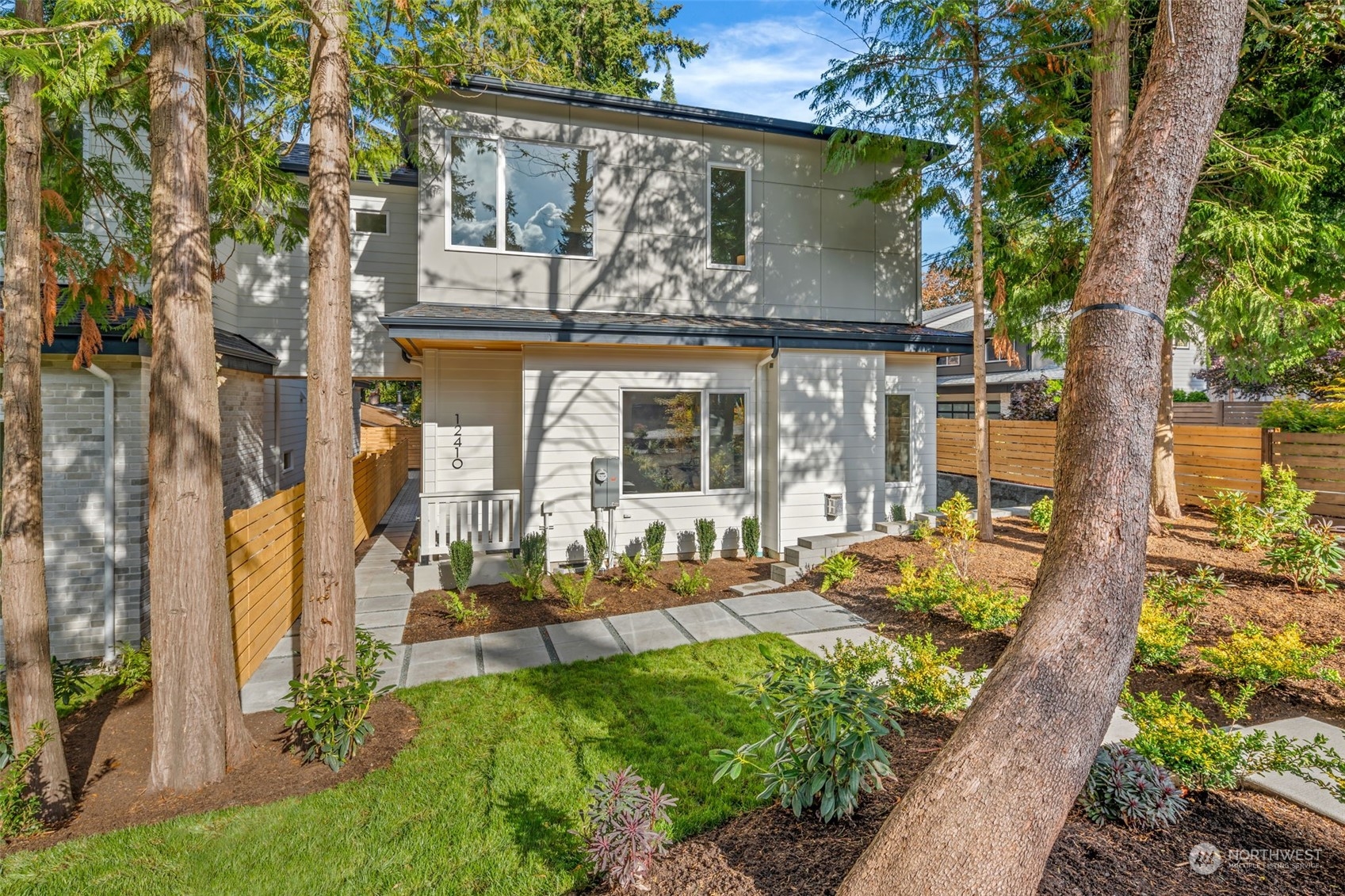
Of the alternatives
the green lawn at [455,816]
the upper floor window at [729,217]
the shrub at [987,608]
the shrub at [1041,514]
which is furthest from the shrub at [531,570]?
the shrub at [1041,514]

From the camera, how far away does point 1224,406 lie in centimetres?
1656

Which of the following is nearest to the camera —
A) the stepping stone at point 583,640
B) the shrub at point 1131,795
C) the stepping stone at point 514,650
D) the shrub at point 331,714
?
the shrub at point 1131,795

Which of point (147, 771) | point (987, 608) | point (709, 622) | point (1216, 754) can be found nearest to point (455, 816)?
point (147, 771)

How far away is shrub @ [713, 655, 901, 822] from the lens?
275 centimetres

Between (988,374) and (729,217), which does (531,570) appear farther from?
(988,374)

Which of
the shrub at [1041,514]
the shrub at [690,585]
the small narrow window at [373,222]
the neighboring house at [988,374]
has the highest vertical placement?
the small narrow window at [373,222]

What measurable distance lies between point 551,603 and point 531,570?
470 millimetres

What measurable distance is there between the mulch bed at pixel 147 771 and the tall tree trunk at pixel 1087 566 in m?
3.26

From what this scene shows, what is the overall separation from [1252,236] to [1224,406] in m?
12.9

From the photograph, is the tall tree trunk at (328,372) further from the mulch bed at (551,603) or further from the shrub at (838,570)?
the shrub at (838,570)

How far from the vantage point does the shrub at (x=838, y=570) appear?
7.25 meters

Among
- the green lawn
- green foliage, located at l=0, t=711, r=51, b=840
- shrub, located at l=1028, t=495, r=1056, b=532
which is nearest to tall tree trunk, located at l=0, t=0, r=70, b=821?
green foliage, located at l=0, t=711, r=51, b=840

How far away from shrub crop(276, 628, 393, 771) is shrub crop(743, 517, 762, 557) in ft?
17.8

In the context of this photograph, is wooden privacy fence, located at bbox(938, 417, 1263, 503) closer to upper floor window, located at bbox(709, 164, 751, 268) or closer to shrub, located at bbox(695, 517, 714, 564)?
shrub, located at bbox(695, 517, 714, 564)
